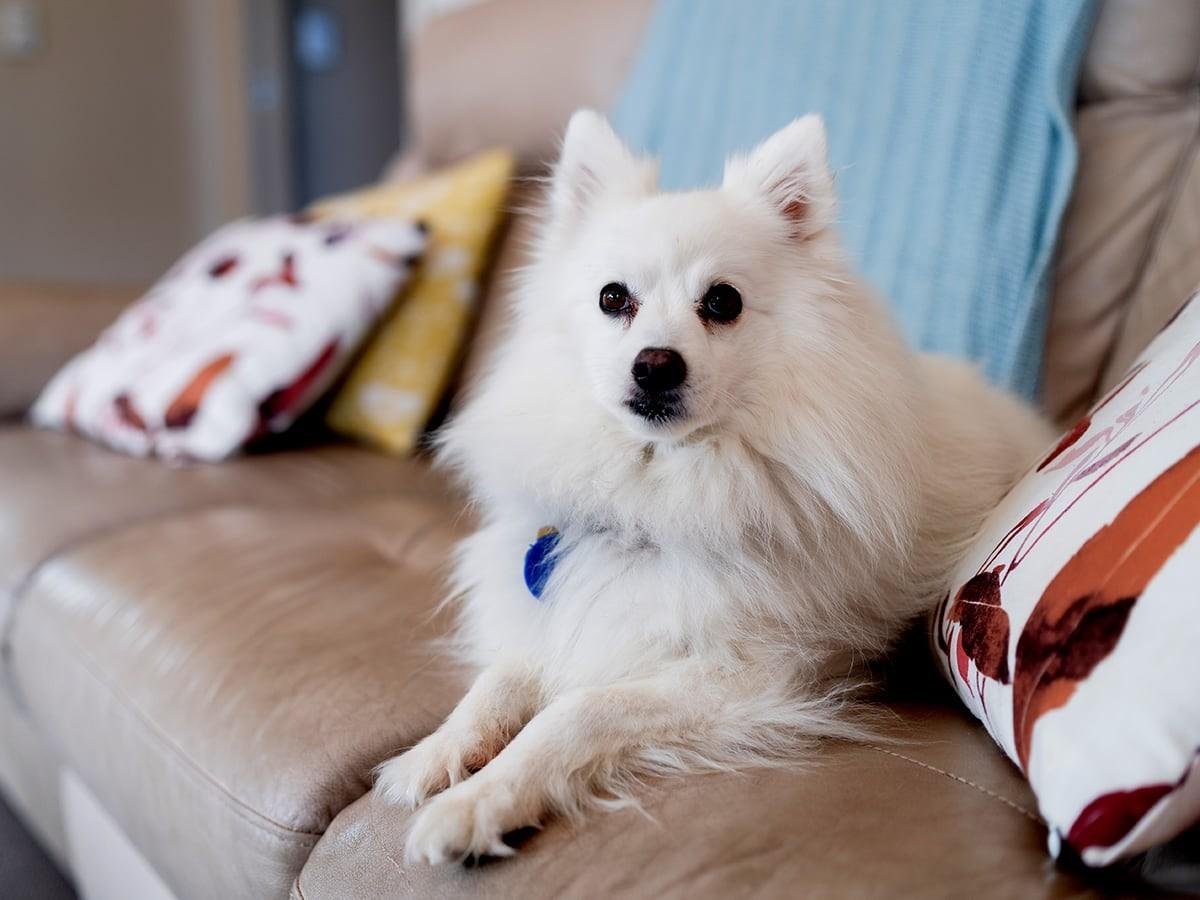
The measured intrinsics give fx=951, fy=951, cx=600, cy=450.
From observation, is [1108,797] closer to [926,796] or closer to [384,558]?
[926,796]

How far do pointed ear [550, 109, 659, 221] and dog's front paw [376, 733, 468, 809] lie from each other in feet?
2.29

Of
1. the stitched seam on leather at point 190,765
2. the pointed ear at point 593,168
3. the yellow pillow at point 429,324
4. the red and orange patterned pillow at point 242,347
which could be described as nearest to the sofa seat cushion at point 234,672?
the stitched seam on leather at point 190,765

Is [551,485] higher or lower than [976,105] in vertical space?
lower

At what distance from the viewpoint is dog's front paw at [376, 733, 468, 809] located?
84 centimetres

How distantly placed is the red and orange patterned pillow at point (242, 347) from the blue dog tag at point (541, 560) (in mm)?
964

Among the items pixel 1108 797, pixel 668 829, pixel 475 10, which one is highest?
pixel 475 10

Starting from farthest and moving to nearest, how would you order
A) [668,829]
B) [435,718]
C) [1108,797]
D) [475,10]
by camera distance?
1. [475,10]
2. [435,718]
3. [668,829]
4. [1108,797]

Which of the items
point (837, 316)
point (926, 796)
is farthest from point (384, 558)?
point (926, 796)

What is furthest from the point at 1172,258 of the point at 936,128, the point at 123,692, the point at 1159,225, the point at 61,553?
the point at 61,553

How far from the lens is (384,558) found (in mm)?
1451

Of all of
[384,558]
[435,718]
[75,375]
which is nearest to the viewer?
[435,718]

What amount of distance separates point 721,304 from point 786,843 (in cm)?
59

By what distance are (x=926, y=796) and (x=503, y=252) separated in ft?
5.33

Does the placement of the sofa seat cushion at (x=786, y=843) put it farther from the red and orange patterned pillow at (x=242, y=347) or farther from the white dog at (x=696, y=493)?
the red and orange patterned pillow at (x=242, y=347)
